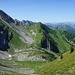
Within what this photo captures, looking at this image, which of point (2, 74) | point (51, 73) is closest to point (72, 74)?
point (51, 73)

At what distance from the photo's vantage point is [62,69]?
3920 inches

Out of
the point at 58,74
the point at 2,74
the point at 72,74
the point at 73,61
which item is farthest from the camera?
the point at 2,74

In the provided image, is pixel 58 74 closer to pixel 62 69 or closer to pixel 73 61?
pixel 62 69

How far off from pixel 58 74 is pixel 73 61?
12053mm

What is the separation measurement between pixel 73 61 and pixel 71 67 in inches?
310

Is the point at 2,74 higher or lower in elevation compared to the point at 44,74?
lower

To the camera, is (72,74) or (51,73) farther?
(51,73)

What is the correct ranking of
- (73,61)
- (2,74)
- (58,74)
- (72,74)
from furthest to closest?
(2,74)
(73,61)
(58,74)
(72,74)

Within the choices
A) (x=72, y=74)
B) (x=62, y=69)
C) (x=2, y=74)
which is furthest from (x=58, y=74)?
(x=2, y=74)

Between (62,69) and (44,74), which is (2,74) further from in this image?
(62,69)

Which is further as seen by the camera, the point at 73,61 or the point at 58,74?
the point at 73,61

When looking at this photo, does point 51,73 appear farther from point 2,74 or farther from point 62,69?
point 2,74

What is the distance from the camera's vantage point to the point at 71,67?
97312mm

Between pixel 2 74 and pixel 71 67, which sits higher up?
pixel 71 67
